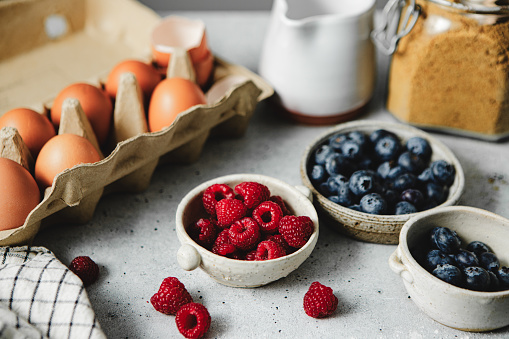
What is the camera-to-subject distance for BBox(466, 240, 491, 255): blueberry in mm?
786

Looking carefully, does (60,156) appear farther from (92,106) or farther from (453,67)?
(453,67)

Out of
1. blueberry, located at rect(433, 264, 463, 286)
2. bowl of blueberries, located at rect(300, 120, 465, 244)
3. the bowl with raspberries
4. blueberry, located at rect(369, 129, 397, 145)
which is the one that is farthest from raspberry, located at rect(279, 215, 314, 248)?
blueberry, located at rect(369, 129, 397, 145)

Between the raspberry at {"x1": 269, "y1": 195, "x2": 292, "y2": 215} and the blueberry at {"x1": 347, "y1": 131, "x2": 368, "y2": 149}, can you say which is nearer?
the raspberry at {"x1": 269, "y1": 195, "x2": 292, "y2": 215}

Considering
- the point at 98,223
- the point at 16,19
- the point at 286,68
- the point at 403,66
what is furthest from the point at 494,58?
the point at 16,19

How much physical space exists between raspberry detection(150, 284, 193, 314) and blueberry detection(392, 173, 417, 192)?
1.44 ft

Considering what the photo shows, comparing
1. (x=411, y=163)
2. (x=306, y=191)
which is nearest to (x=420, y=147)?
(x=411, y=163)

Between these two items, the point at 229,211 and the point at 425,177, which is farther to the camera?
the point at 425,177

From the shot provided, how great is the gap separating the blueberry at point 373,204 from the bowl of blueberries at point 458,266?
0.24 feet

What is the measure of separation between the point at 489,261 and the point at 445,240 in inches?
2.9

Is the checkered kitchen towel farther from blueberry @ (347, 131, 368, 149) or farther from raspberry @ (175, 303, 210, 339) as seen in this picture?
blueberry @ (347, 131, 368, 149)

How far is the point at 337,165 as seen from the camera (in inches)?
36.4

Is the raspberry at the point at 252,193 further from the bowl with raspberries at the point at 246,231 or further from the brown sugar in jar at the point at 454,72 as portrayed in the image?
the brown sugar in jar at the point at 454,72

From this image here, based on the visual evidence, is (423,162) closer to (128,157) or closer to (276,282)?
(276,282)

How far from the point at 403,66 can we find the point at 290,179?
36cm
